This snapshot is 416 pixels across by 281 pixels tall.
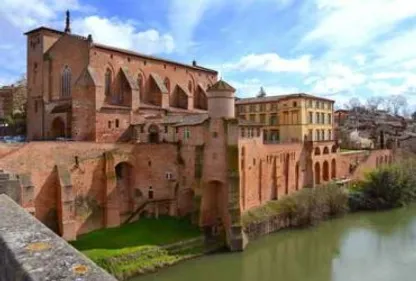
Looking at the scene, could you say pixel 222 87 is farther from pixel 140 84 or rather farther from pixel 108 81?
pixel 140 84

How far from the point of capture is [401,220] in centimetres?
3544

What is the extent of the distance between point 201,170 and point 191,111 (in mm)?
12546

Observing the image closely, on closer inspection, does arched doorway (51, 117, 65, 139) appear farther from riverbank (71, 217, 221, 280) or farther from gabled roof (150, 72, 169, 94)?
riverbank (71, 217, 221, 280)

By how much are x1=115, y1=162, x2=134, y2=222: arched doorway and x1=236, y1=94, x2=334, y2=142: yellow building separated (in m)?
21.3

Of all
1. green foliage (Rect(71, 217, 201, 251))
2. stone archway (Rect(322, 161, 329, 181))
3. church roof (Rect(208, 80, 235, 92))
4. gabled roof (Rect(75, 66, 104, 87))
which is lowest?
green foliage (Rect(71, 217, 201, 251))

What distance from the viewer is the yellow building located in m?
42.8

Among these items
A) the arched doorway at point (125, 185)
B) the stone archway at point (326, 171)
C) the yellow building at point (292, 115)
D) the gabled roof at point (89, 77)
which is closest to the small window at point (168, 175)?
the arched doorway at point (125, 185)

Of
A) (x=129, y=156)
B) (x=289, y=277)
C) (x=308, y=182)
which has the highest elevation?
(x=129, y=156)

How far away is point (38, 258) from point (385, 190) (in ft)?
133

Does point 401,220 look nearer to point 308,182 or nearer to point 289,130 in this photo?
point 308,182

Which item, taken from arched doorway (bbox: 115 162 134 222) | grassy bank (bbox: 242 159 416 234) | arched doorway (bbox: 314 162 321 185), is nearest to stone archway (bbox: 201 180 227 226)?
grassy bank (bbox: 242 159 416 234)

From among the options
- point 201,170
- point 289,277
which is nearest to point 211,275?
point 289,277

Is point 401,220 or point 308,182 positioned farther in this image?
point 308,182

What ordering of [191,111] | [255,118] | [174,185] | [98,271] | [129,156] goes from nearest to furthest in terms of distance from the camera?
[98,271] < [129,156] < [174,185] < [191,111] < [255,118]
